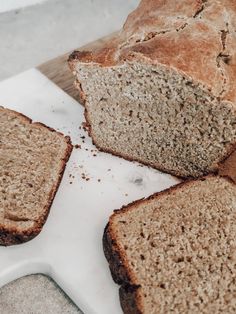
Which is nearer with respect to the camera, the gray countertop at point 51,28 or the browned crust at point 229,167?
the browned crust at point 229,167

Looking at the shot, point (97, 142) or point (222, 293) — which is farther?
point (97, 142)

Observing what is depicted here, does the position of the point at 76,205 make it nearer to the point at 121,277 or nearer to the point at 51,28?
the point at 121,277

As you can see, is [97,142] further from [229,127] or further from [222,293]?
[222,293]

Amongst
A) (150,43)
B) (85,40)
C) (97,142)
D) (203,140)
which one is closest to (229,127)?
(203,140)

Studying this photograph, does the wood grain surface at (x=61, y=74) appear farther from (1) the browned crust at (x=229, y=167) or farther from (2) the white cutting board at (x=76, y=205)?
(1) the browned crust at (x=229, y=167)

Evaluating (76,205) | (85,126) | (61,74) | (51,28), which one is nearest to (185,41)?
(85,126)

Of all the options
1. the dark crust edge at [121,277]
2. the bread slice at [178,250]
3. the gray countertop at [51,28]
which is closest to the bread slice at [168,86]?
the bread slice at [178,250]
